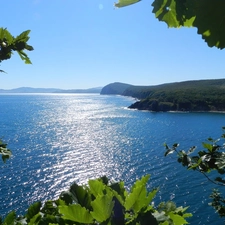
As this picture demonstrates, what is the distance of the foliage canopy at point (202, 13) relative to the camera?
751 millimetres

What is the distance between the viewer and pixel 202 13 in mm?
762

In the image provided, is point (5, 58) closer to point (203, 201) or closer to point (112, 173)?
point (203, 201)

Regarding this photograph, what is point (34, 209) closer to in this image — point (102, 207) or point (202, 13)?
point (102, 207)

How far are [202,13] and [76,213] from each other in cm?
103

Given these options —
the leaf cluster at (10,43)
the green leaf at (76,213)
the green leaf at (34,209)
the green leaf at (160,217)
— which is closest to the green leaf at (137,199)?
the green leaf at (160,217)

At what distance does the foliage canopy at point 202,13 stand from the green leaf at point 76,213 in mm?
939

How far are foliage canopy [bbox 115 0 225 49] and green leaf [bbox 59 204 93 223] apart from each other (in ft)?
3.08

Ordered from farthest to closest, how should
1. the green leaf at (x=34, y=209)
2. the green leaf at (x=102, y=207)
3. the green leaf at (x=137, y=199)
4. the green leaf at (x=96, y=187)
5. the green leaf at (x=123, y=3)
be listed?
the green leaf at (x=34, y=209) → the green leaf at (x=96, y=187) → the green leaf at (x=137, y=199) → the green leaf at (x=102, y=207) → the green leaf at (x=123, y=3)

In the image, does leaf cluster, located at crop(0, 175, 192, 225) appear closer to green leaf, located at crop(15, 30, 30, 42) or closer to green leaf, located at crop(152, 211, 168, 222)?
green leaf, located at crop(152, 211, 168, 222)

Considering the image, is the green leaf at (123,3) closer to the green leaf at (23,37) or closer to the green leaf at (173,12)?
the green leaf at (173,12)

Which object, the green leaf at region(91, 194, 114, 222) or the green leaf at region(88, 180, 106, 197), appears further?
the green leaf at region(88, 180, 106, 197)

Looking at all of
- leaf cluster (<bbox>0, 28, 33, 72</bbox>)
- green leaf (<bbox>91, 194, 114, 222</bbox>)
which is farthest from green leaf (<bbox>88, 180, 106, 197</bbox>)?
leaf cluster (<bbox>0, 28, 33, 72</bbox>)

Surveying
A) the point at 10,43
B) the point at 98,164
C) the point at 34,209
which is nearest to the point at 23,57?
the point at 10,43

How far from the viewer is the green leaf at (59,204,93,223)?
1120 mm
